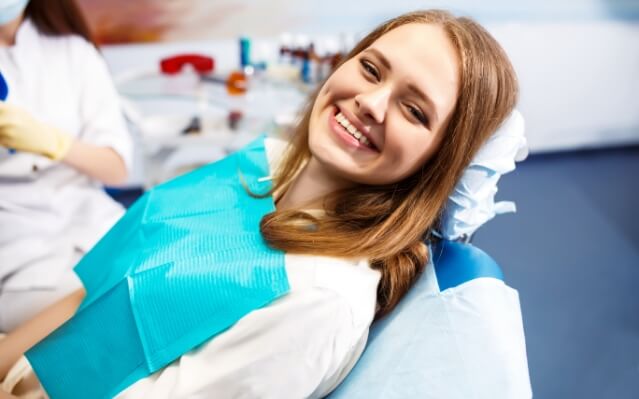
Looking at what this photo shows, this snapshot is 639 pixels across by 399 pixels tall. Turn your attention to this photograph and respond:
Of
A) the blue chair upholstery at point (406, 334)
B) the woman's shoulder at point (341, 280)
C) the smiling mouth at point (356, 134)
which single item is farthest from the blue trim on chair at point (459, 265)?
the smiling mouth at point (356, 134)

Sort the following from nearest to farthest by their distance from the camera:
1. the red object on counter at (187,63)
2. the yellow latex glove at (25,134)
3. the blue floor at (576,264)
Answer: the yellow latex glove at (25,134)
the blue floor at (576,264)
the red object on counter at (187,63)

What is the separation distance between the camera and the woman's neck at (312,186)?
3.11ft

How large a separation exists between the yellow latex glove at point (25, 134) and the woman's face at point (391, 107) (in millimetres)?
645

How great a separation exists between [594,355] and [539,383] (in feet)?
0.92

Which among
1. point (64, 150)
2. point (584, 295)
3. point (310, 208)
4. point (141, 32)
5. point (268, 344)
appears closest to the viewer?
point (268, 344)

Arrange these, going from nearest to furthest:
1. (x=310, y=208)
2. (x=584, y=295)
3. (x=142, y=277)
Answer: (x=142, y=277) → (x=310, y=208) → (x=584, y=295)

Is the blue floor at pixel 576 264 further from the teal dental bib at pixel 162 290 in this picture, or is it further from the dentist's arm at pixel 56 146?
the dentist's arm at pixel 56 146

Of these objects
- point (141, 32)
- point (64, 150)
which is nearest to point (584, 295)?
point (64, 150)

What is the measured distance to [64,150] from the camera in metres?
1.16

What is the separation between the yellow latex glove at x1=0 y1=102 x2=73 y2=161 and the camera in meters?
1.05

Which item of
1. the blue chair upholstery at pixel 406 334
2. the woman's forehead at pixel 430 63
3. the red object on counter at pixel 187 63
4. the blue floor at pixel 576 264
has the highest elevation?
the woman's forehead at pixel 430 63

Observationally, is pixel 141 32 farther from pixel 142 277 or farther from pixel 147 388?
pixel 147 388

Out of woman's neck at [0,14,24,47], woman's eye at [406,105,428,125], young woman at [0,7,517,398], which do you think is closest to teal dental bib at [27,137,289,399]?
young woman at [0,7,517,398]

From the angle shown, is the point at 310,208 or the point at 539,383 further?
the point at 539,383
